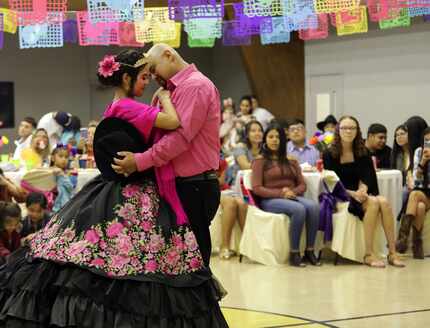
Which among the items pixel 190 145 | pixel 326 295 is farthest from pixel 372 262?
pixel 190 145

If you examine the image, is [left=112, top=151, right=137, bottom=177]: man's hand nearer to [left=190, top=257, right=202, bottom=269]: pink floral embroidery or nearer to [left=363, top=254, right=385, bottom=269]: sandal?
[left=190, top=257, right=202, bottom=269]: pink floral embroidery

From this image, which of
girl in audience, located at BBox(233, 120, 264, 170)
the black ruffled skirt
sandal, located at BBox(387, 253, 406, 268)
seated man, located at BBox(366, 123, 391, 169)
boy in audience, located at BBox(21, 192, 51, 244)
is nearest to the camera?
the black ruffled skirt

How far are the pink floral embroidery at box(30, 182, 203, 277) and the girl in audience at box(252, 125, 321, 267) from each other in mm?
3683

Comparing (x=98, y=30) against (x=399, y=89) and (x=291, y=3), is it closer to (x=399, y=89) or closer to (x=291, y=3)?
(x=291, y=3)

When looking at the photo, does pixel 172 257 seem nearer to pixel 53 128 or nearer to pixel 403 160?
pixel 403 160

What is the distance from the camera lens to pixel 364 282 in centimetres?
676

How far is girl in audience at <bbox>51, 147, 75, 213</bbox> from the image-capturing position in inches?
315

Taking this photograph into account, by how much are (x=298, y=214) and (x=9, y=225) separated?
2.49 m

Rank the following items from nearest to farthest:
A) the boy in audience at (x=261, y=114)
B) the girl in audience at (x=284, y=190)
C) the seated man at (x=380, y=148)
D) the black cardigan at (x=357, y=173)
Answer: the girl in audience at (x=284, y=190) < the black cardigan at (x=357, y=173) < the seated man at (x=380, y=148) < the boy in audience at (x=261, y=114)

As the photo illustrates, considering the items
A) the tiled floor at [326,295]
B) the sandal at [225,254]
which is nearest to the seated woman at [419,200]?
the tiled floor at [326,295]

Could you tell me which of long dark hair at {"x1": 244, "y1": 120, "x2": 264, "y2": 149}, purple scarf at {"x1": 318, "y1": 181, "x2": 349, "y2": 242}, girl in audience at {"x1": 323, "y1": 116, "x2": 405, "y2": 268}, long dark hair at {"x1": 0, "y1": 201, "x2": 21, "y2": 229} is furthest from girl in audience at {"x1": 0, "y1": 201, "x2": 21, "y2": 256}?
long dark hair at {"x1": 244, "y1": 120, "x2": 264, "y2": 149}

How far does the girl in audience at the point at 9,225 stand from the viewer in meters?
6.16

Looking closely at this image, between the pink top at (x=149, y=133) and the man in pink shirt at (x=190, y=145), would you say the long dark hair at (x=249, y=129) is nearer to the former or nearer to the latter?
the man in pink shirt at (x=190, y=145)

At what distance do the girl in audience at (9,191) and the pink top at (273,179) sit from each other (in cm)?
193
